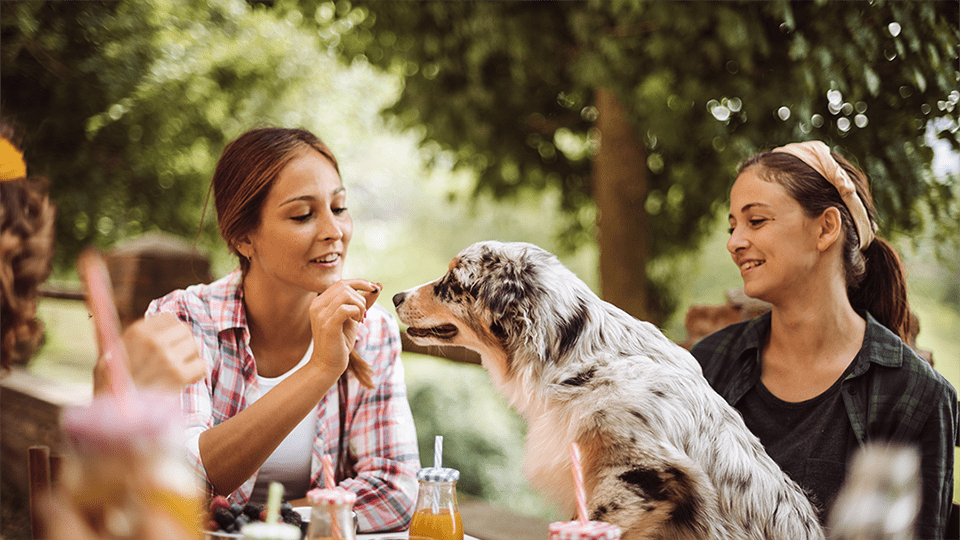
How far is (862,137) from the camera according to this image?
319 cm

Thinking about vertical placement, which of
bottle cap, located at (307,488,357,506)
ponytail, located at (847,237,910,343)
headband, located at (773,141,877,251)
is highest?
headband, located at (773,141,877,251)

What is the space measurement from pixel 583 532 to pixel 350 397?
3.81 feet

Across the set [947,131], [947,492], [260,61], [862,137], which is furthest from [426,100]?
[947,492]

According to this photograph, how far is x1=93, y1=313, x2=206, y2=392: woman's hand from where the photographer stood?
81cm

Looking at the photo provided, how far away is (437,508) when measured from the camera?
1372 millimetres

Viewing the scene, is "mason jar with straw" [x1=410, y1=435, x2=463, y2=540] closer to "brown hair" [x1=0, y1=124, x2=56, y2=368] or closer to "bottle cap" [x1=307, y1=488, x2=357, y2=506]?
"bottle cap" [x1=307, y1=488, x2=357, y2=506]

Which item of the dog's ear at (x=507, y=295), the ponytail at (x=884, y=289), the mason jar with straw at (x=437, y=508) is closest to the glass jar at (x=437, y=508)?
the mason jar with straw at (x=437, y=508)

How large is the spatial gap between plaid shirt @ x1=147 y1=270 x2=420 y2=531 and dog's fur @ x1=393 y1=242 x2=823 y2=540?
277mm

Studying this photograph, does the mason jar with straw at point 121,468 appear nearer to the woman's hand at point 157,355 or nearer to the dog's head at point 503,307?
the woman's hand at point 157,355

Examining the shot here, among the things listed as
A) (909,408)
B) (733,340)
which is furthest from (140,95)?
(909,408)

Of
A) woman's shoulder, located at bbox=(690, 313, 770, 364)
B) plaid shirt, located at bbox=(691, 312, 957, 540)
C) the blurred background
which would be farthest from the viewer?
the blurred background

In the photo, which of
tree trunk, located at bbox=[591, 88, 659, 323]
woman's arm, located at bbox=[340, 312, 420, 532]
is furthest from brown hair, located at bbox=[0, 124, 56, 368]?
tree trunk, located at bbox=[591, 88, 659, 323]

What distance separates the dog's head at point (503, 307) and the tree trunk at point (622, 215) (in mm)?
2687

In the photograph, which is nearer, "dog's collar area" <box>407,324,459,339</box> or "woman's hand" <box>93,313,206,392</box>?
"woman's hand" <box>93,313,206,392</box>
